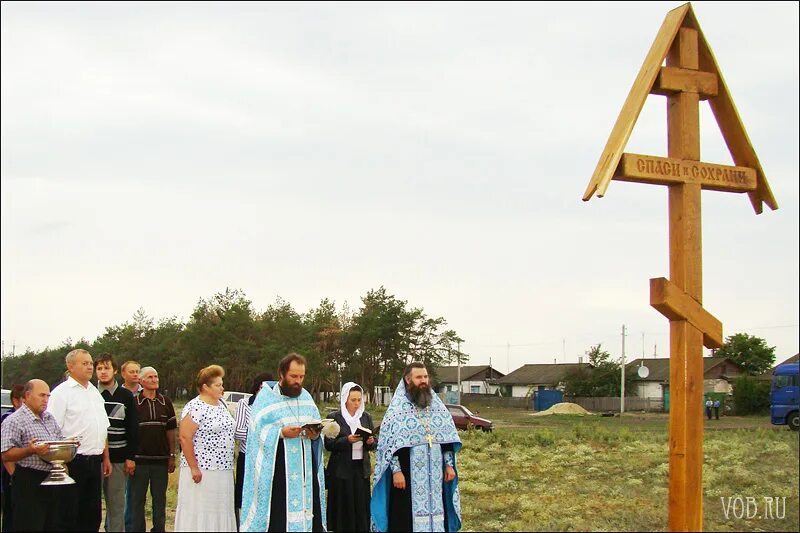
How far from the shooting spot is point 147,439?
9.75m

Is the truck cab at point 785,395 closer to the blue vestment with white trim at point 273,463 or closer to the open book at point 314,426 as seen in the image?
the blue vestment with white trim at point 273,463

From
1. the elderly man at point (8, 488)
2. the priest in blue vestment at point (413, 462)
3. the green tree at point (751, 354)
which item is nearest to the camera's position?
the elderly man at point (8, 488)

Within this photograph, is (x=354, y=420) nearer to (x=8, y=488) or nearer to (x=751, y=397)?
(x=8, y=488)

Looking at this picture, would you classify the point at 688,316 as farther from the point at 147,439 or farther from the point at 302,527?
the point at 147,439

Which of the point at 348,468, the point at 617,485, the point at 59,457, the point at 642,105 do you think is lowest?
the point at 617,485

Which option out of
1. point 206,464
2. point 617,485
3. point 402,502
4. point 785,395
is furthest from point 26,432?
point 785,395

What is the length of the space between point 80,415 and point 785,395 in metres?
26.5

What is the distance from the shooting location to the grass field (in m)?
9.90

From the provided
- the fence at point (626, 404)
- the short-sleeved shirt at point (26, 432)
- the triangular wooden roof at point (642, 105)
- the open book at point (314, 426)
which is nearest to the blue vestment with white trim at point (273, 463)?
the open book at point (314, 426)

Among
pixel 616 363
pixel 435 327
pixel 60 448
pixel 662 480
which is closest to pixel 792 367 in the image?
pixel 662 480

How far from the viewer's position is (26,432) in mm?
8234

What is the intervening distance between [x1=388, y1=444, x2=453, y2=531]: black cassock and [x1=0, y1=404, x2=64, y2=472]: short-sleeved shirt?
3118 mm

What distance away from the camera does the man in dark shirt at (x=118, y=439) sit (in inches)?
370

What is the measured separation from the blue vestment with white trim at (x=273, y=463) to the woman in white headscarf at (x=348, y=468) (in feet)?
3.17
